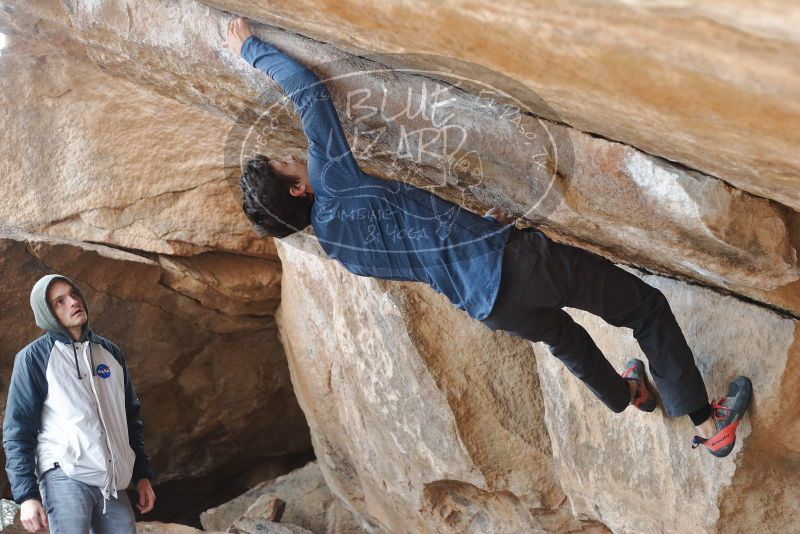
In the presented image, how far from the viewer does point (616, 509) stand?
320cm

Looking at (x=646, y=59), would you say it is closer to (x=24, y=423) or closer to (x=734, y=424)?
(x=734, y=424)

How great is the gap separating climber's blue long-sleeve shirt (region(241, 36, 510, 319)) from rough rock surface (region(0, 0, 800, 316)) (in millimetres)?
151

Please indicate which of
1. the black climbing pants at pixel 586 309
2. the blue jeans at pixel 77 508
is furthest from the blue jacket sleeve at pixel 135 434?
the black climbing pants at pixel 586 309

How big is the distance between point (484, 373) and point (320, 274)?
3.06 feet

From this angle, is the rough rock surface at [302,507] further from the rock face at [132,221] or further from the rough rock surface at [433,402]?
the rough rock surface at [433,402]

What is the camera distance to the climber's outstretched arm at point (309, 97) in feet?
7.64

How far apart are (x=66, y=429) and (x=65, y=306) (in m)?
0.41

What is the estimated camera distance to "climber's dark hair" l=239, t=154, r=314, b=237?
8.09 ft

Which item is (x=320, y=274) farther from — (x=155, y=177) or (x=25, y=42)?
(x=25, y=42)

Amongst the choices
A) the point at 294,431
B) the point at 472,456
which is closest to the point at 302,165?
the point at 472,456

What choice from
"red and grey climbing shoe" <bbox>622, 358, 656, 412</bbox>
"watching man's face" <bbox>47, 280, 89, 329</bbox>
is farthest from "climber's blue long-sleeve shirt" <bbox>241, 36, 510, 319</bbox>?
"watching man's face" <bbox>47, 280, 89, 329</bbox>

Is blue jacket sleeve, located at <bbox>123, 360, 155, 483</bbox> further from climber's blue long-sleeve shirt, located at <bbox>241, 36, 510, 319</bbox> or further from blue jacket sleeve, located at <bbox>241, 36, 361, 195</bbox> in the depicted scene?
blue jacket sleeve, located at <bbox>241, 36, 361, 195</bbox>

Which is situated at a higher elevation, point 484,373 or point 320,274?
point 320,274

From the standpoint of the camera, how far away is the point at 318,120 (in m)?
2.33
